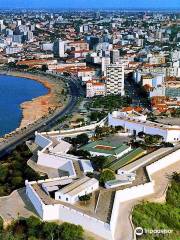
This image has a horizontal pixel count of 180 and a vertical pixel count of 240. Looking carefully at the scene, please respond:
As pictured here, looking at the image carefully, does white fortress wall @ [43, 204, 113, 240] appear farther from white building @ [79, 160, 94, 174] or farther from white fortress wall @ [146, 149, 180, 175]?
white fortress wall @ [146, 149, 180, 175]

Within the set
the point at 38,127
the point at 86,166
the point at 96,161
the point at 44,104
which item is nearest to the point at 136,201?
the point at 86,166

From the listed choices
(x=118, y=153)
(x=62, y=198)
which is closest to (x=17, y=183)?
(x=62, y=198)

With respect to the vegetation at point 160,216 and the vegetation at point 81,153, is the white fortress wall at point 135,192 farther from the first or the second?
the vegetation at point 81,153

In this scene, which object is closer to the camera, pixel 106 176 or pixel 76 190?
pixel 76 190

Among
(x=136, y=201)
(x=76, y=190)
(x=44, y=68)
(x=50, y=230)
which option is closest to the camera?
(x=50, y=230)

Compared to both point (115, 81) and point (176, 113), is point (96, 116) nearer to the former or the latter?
point (176, 113)

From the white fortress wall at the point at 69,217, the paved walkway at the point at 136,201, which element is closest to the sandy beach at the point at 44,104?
the paved walkway at the point at 136,201

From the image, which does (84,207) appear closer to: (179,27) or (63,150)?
(63,150)
